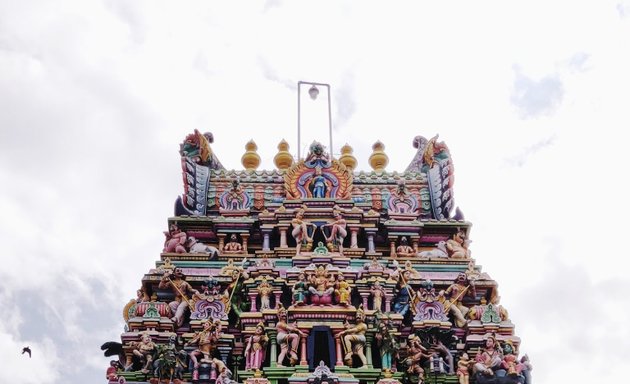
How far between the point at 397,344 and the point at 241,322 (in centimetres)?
312

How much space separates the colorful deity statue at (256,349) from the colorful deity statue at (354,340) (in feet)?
4.87

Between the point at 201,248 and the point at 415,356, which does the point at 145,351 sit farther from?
the point at 415,356

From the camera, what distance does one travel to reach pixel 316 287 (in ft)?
61.7

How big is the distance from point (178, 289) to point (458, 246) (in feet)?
20.7

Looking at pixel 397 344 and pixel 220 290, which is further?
pixel 220 290

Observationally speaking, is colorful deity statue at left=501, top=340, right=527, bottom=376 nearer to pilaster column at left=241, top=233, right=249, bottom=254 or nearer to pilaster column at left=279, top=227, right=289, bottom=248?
pilaster column at left=279, top=227, right=289, bottom=248

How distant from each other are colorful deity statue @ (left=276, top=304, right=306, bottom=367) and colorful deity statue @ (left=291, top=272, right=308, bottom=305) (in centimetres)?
65

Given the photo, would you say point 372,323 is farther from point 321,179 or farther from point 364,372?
point 321,179

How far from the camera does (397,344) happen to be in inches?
703

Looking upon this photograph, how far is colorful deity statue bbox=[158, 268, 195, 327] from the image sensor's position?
18680 millimetres

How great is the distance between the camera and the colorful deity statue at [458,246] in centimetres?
2044

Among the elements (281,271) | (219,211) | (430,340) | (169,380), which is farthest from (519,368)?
(219,211)

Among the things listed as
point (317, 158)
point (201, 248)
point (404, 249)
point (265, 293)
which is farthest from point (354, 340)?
point (317, 158)

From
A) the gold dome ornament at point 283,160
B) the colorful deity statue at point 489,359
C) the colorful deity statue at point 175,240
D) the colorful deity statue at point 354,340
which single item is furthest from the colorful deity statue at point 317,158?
the colorful deity statue at point 489,359
